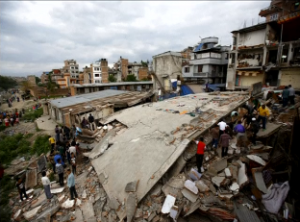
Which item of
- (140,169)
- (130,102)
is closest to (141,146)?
(140,169)

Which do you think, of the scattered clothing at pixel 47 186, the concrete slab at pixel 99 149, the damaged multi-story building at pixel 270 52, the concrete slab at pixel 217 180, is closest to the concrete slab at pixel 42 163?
the concrete slab at pixel 99 149

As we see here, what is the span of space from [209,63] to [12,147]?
93.0 feet

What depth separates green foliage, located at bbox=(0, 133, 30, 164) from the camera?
1206cm

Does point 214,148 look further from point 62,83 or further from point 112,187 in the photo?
point 62,83

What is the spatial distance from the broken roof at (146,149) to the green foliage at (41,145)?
257 inches

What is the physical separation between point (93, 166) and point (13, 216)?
10.9 feet

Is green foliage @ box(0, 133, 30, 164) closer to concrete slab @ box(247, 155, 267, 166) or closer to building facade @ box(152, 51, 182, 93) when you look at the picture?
concrete slab @ box(247, 155, 267, 166)

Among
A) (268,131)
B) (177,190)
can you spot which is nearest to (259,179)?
(177,190)

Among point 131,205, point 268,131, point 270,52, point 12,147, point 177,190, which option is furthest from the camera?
point 270,52

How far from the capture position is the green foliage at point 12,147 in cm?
1206

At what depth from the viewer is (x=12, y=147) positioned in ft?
44.6

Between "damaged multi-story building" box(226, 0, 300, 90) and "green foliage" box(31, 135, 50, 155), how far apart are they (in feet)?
79.6

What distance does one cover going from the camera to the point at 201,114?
9156 mm

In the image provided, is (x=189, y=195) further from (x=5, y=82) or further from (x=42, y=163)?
(x=42, y=163)
